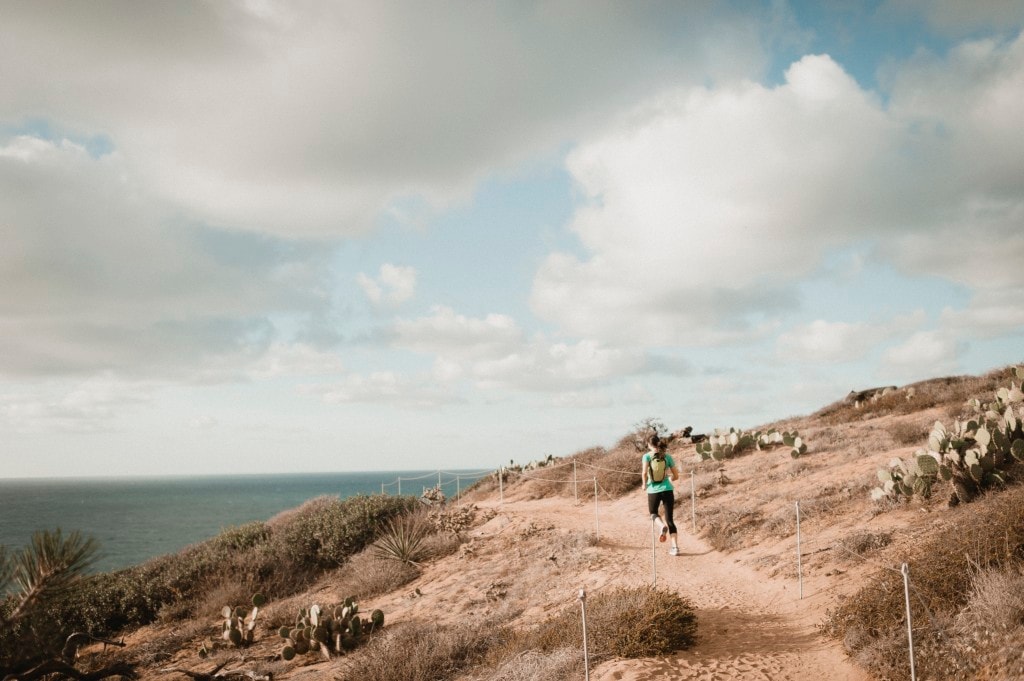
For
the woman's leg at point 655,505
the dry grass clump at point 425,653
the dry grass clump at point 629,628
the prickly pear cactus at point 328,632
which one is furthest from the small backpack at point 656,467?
the prickly pear cactus at point 328,632

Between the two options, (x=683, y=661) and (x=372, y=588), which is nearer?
(x=683, y=661)

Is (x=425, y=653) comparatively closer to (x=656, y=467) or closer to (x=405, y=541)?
(x=656, y=467)

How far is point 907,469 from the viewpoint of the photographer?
33.9 ft

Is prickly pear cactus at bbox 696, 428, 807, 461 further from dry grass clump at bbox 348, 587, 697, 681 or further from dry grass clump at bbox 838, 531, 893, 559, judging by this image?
dry grass clump at bbox 348, 587, 697, 681

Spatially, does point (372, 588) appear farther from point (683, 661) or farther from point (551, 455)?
point (551, 455)

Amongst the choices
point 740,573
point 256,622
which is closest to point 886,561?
point 740,573

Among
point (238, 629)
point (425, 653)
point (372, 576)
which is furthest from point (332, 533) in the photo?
point (425, 653)

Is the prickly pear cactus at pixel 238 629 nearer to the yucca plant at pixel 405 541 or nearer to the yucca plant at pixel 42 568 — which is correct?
the yucca plant at pixel 405 541

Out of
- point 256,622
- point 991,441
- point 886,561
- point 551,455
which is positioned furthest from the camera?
point 551,455

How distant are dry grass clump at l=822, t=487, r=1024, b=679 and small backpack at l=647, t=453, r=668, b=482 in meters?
3.72

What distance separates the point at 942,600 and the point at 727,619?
2758 mm

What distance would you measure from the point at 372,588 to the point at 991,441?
41.7 ft

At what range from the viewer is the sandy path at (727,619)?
686 centimetres

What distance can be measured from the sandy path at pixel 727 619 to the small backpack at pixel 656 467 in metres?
1.71
